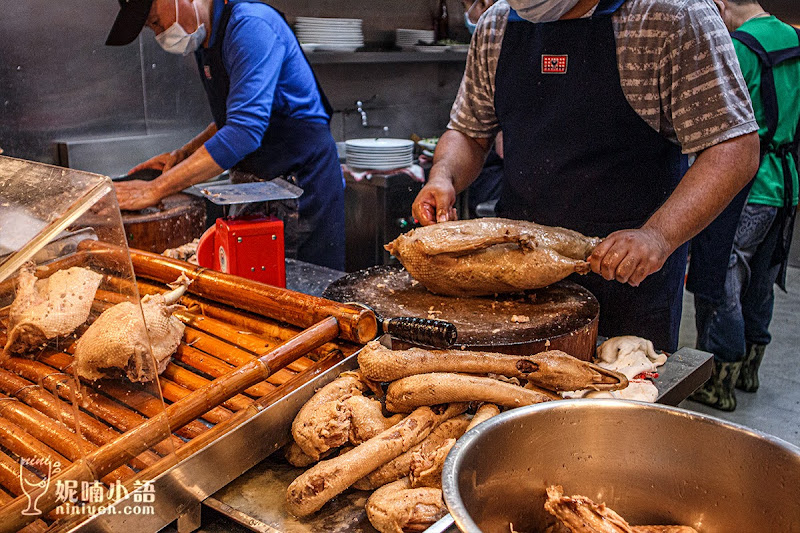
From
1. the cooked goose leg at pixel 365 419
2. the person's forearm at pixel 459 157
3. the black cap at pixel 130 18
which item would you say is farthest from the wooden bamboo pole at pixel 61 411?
the black cap at pixel 130 18

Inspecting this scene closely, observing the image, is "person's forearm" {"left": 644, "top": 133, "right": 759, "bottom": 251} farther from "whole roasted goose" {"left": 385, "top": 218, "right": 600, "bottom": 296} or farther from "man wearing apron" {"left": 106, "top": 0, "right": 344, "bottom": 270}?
"man wearing apron" {"left": 106, "top": 0, "right": 344, "bottom": 270}

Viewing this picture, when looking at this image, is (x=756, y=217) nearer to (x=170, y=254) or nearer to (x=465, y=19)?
(x=170, y=254)

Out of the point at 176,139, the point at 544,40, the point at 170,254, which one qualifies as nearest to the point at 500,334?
the point at 544,40

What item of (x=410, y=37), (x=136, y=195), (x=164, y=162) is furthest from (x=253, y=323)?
(x=410, y=37)

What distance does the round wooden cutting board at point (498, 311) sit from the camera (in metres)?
1.79

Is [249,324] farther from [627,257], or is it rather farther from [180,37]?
[180,37]

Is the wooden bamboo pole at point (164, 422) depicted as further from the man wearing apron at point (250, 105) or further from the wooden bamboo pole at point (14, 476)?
the man wearing apron at point (250, 105)

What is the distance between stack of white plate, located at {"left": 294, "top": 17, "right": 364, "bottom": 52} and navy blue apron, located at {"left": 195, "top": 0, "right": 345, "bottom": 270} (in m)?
1.70

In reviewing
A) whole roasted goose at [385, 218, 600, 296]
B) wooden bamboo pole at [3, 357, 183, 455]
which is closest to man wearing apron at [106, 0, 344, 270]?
whole roasted goose at [385, 218, 600, 296]

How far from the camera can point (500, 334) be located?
1829 millimetres

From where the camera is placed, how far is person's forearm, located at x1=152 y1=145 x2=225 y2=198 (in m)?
3.34

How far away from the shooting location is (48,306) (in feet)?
4.38

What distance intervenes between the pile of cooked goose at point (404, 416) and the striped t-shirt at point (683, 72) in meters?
1.15

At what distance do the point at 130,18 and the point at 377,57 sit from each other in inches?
112
